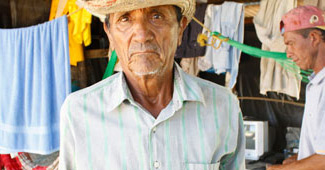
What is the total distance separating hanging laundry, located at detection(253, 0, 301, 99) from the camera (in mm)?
2707

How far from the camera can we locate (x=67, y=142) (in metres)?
1.10

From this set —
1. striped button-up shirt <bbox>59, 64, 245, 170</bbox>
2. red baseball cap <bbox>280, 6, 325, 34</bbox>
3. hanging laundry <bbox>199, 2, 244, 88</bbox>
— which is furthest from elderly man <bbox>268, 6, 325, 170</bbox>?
striped button-up shirt <bbox>59, 64, 245, 170</bbox>

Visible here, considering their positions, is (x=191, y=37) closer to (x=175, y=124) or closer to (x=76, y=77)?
(x=76, y=77)

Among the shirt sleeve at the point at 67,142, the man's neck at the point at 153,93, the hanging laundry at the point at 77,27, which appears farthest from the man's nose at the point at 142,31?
the hanging laundry at the point at 77,27

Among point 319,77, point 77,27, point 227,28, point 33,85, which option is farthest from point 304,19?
point 33,85

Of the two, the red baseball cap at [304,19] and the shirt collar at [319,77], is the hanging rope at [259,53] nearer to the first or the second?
the red baseball cap at [304,19]

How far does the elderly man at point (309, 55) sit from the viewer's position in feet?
6.65

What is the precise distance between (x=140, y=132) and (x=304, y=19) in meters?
1.65

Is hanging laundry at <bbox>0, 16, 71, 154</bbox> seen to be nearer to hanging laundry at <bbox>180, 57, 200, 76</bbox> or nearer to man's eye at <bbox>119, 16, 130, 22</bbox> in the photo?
hanging laundry at <bbox>180, 57, 200, 76</bbox>

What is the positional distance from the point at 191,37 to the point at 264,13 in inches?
29.0

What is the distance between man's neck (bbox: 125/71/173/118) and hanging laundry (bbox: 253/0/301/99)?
1.89 m

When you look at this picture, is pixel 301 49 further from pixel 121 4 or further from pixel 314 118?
pixel 121 4

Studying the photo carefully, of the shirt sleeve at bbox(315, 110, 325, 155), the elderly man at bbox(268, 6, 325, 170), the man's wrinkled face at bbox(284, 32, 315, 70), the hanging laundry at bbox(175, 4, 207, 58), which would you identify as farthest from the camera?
the hanging laundry at bbox(175, 4, 207, 58)

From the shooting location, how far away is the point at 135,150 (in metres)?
1.06
